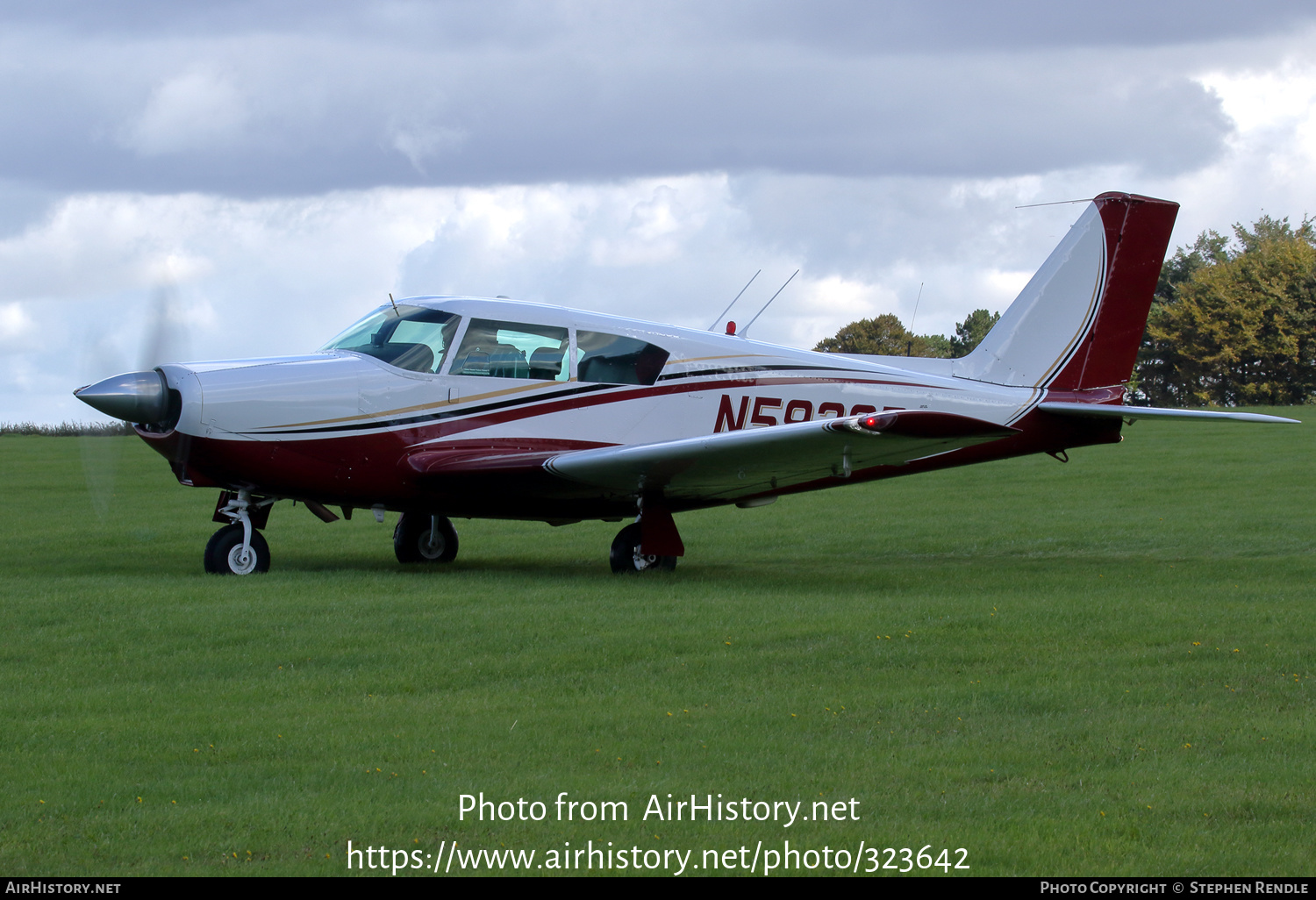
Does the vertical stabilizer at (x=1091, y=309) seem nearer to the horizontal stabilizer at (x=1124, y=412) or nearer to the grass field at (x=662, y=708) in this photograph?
the horizontal stabilizer at (x=1124, y=412)

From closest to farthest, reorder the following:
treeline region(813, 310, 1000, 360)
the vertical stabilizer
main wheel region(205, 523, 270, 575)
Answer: main wheel region(205, 523, 270, 575)
the vertical stabilizer
treeline region(813, 310, 1000, 360)

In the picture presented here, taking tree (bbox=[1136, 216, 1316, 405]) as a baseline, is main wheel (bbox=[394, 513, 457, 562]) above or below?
below

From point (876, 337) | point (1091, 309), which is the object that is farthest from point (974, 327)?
point (1091, 309)

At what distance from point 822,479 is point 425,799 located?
924cm

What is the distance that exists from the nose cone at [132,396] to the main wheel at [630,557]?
4.62 m

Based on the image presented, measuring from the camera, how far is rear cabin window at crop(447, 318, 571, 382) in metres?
13.1

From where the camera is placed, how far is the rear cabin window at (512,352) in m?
13.1

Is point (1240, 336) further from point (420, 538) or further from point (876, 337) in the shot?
point (420, 538)

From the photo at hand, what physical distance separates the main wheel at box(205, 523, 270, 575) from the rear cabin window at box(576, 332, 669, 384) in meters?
3.65

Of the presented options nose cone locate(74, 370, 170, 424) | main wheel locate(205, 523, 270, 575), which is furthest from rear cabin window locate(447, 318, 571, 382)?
nose cone locate(74, 370, 170, 424)

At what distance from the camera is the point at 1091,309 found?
15.4 meters

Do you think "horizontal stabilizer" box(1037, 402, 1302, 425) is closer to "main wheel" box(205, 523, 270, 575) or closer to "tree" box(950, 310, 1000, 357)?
"main wheel" box(205, 523, 270, 575)

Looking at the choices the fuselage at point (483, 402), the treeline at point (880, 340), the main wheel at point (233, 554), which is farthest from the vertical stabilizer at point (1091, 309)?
the treeline at point (880, 340)

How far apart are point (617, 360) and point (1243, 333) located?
5510cm
